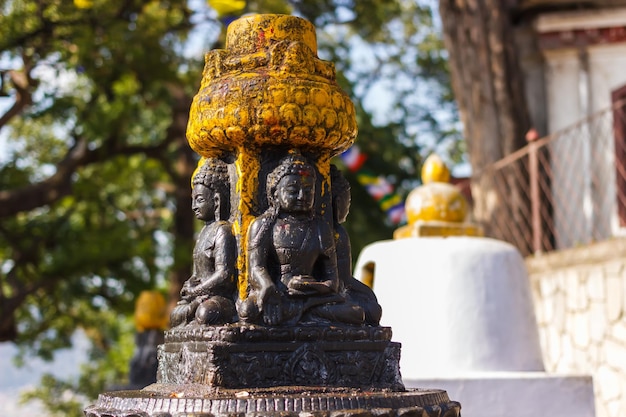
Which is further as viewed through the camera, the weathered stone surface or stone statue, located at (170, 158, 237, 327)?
the weathered stone surface

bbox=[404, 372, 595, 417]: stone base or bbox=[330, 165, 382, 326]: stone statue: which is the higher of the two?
bbox=[330, 165, 382, 326]: stone statue

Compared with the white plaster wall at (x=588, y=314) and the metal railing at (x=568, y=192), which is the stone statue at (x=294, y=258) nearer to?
the white plaster wall at (x=588, y=314)

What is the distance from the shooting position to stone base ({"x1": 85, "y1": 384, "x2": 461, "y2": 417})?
10.5 ft

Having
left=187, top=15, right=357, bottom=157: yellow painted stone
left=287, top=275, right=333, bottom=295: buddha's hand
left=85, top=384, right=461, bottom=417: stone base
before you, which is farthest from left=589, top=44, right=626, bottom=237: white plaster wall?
left=85, top=384, right=461, bottom=417: stone base

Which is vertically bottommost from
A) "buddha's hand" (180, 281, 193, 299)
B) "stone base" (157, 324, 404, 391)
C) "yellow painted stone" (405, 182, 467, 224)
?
"stone base" (157, 324, 404, 391)

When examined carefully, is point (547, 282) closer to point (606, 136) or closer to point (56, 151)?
point (606, 136)

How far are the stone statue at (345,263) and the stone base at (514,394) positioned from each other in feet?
7.54

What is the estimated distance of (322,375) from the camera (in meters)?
3.60

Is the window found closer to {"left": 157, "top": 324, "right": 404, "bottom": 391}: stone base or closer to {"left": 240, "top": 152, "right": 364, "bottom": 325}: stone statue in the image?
{"left": 240, "top": 152, "right": 364, "bottom": 325}: stone statue

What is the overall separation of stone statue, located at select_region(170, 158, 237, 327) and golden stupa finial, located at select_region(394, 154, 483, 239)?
11.8 feet

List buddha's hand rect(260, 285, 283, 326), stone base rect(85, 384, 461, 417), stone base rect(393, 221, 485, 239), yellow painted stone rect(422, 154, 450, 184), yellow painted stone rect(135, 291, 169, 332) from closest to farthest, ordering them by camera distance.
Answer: stone base rect(85, 384, 461, 417) → buddha's hand rect(260, 285, 283, 326) → stone base rect(393, 221, 485, 239) → yellow painted stone rect(422, 154, 450, 184) → yellow painted stone rect(135, 291, 169, 332)

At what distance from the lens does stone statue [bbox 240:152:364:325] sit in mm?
3730

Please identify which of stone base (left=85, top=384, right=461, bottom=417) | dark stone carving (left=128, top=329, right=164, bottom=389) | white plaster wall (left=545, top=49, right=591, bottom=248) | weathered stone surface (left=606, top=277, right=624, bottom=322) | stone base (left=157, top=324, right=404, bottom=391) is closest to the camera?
stone base (left=85, top=384, right=461, bottom=417)

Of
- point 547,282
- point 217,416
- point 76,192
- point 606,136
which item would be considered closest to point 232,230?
point 217,416
